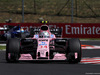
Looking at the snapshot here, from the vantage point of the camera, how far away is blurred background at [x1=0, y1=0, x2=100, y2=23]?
4194cm

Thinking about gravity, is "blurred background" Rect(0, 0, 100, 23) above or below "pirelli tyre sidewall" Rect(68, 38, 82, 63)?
above

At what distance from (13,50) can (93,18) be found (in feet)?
99.2

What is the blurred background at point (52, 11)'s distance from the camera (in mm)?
41938

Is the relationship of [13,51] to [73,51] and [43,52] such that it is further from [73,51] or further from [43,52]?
[73,51]

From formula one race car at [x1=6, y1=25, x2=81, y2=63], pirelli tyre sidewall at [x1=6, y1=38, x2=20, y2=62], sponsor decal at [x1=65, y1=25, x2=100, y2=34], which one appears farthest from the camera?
sponsor decal at [x1=65, y1=25, x2=100, y2=34]

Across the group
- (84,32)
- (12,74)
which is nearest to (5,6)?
(84,32)

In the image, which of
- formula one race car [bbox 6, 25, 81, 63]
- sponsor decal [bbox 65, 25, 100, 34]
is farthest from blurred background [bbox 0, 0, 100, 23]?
formula one race car [bbox 6, 25, 81, 63]

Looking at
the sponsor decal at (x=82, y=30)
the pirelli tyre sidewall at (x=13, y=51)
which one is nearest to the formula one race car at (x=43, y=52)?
the pirelli tyre sidewall at (x=13, y=51)

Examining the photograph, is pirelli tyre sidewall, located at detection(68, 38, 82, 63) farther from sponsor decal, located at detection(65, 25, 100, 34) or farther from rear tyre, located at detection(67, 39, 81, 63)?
sponsor decal, located at detection(65, 25, 100, 34)

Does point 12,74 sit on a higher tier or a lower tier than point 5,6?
lower

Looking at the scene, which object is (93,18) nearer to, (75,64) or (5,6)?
(5,6)

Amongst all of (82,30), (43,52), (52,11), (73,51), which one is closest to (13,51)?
(43,52)

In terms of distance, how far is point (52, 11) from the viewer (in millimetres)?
43188

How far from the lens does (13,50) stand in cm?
1276
